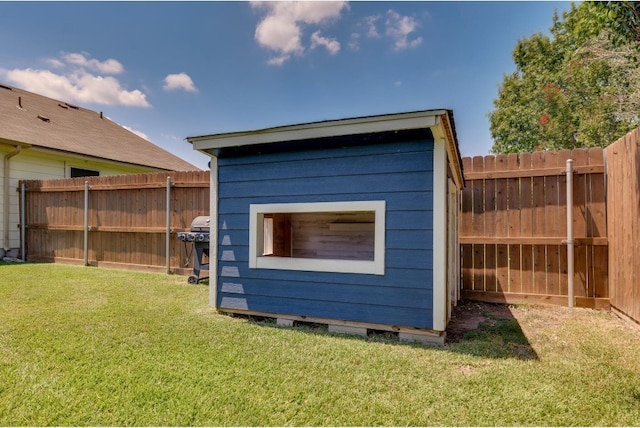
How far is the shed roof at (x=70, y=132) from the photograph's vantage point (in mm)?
8719

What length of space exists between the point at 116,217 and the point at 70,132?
5.73m

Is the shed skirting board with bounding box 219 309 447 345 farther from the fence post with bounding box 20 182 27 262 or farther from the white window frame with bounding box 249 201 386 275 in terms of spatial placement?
the fence post with bounding box 20 182 27 262

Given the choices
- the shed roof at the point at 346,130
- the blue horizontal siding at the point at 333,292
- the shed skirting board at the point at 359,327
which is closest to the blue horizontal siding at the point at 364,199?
the shed roof at the point at 346,130

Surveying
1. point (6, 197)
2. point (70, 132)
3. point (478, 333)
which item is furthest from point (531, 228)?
point (70, 132)

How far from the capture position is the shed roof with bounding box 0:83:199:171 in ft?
28.6

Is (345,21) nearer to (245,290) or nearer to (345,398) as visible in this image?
(245,290)

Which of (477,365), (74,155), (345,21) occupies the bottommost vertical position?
(477,365)

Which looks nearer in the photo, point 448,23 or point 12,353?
point 12,353

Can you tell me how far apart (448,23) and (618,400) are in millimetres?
7013

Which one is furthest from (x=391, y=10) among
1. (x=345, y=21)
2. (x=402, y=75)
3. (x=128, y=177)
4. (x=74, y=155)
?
(x=74, y=155)

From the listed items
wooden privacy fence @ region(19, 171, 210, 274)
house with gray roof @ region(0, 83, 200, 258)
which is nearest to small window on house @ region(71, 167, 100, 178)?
house with gray roof @ region(0, 83, 200, 258)

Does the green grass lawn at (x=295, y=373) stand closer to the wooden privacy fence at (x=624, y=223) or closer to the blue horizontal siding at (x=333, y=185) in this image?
the wooden privacy fence at (x=624, y=223)

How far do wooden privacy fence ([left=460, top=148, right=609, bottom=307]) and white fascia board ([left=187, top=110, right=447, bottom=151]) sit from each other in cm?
222

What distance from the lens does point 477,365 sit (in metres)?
2.43
